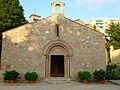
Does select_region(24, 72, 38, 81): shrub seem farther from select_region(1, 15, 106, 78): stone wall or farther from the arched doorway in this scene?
the arched doorway

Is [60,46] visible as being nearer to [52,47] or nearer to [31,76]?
[52,47]

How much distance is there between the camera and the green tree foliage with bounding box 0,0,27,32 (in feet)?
81.8

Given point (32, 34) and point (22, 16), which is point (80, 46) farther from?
point (22, 16)

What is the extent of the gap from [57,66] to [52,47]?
10.6 ft

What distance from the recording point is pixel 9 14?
25.7 meters

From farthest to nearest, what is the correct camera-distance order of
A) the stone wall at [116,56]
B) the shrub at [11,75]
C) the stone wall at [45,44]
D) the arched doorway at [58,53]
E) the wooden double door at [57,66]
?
the stone wall at [116,56], the wooden double door at [57,66], the arched doorway at [58,53], the stone wall at [45,44], the shrub at [11,75]

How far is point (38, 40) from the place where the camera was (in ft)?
70.0

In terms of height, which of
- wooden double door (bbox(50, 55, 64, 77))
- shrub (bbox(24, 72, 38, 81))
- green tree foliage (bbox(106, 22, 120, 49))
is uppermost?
green tree foliage (bbox(106, 22, 120, 49))

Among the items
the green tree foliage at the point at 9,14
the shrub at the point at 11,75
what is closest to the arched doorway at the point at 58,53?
the shrub at the point at 11,75

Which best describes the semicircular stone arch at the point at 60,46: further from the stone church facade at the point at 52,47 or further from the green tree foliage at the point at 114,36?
the green tree foliage at the point at 114,36

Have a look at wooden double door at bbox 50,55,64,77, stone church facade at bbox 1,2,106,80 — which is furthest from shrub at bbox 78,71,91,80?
wooden double door at bbox 50,55,64,77

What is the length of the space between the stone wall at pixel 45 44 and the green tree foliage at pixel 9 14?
411 cm

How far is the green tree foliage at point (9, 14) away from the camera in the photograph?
81.8ft

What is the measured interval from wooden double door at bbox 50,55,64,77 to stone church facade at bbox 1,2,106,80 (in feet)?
6.68
